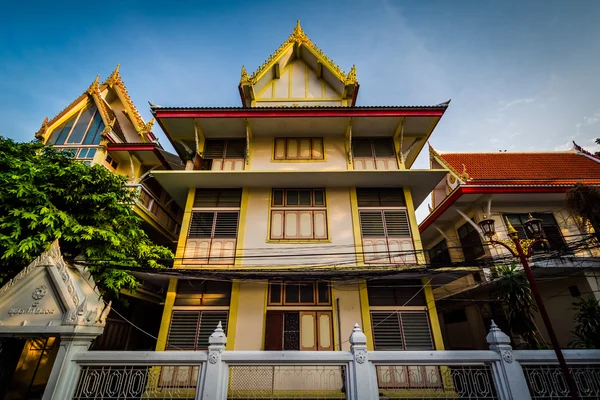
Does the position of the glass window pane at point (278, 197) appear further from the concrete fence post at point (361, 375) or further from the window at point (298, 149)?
the concrete fence post at point (361, 375)

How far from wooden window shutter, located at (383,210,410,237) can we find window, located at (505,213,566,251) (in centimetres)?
462

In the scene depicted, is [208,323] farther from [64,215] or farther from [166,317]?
[64,215]

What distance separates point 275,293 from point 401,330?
400cm

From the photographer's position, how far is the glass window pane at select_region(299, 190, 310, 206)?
10.3 m

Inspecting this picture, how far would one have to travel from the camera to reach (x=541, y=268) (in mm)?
9141

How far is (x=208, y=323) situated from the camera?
8414 millimetres

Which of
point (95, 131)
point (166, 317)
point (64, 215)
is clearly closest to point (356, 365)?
point (166, 317)

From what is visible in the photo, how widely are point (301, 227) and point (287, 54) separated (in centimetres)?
832

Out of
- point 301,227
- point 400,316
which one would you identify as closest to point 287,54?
point 301,227

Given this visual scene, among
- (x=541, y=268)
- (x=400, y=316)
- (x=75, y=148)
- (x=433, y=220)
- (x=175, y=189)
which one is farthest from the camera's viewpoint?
(x=433, y=220)

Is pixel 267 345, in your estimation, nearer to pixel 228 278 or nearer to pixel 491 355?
pixel 228 278

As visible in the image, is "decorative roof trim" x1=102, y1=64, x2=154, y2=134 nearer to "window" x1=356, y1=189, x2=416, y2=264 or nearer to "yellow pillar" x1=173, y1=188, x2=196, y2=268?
"yellow pillar" x1=173, y1=188, x2=196, y2=268

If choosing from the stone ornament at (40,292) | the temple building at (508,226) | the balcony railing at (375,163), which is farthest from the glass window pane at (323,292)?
the stone ornament at (40,292)

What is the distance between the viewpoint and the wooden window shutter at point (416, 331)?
8070mm
